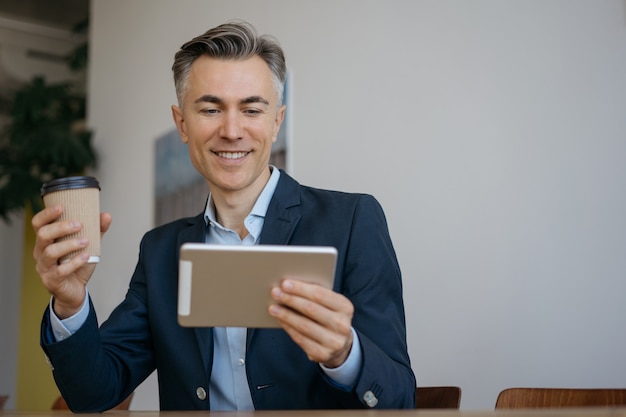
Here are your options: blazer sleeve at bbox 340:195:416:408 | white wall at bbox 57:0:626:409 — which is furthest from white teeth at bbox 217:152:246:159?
white wall at bbox 57:0:626:409

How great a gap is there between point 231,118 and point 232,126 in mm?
22

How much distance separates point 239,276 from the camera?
50.3 inches

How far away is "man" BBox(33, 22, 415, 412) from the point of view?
1.51 metres

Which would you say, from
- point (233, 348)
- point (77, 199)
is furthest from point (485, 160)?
point (77, 199)

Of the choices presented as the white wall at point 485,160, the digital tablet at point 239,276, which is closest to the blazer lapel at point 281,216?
the digital tablet at point 239,276

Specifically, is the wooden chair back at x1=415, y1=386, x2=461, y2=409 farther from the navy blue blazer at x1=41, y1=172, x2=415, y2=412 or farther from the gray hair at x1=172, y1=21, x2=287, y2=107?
the gray hair at x1=172, y1=21, x2=287, y2=107

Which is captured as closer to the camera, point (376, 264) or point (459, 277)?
point (376, 264)

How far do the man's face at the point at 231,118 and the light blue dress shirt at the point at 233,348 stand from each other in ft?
0.24

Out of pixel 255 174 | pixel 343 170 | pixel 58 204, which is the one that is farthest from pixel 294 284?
pixel 343 170

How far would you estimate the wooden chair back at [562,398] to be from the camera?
57.4 inches

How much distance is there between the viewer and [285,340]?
1679 mm

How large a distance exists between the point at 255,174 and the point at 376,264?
37cm

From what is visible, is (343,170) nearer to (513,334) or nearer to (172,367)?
(513,334)

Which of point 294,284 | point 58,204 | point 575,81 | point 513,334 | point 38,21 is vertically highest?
point 38,21
